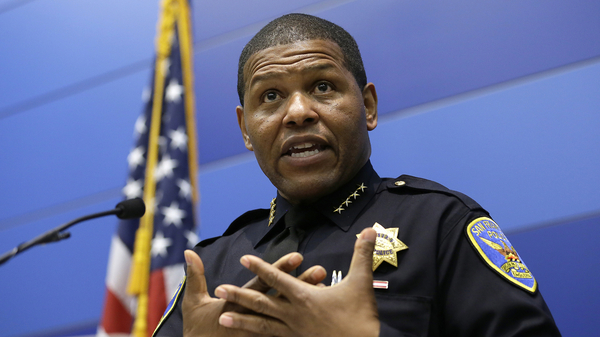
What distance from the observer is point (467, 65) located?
1.92 m

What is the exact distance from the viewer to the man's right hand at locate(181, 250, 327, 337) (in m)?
0.86

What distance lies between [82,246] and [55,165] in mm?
566

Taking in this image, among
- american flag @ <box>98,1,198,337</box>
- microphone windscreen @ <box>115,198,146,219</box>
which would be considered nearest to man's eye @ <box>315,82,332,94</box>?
microphone windscreen @ <box>115,198,146,219</box>

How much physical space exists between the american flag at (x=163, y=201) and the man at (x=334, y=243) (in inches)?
38.2

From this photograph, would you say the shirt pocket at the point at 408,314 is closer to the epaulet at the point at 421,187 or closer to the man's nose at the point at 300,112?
the epaulet at the point at 421,187

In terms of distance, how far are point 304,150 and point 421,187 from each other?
28cm

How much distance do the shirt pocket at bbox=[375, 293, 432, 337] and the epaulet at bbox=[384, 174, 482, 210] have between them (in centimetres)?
24

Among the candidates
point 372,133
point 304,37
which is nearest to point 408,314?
point 304,37

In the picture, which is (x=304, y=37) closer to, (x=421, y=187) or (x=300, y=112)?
(x=300, y=112)

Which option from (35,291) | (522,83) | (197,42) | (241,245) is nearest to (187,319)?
(241,245)

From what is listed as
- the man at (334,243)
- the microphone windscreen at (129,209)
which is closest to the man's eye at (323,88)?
the man at (334,243)

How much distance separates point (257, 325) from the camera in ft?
2.66

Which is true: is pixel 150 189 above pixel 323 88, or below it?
below

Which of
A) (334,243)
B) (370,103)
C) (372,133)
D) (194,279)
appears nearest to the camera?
(194,279)
